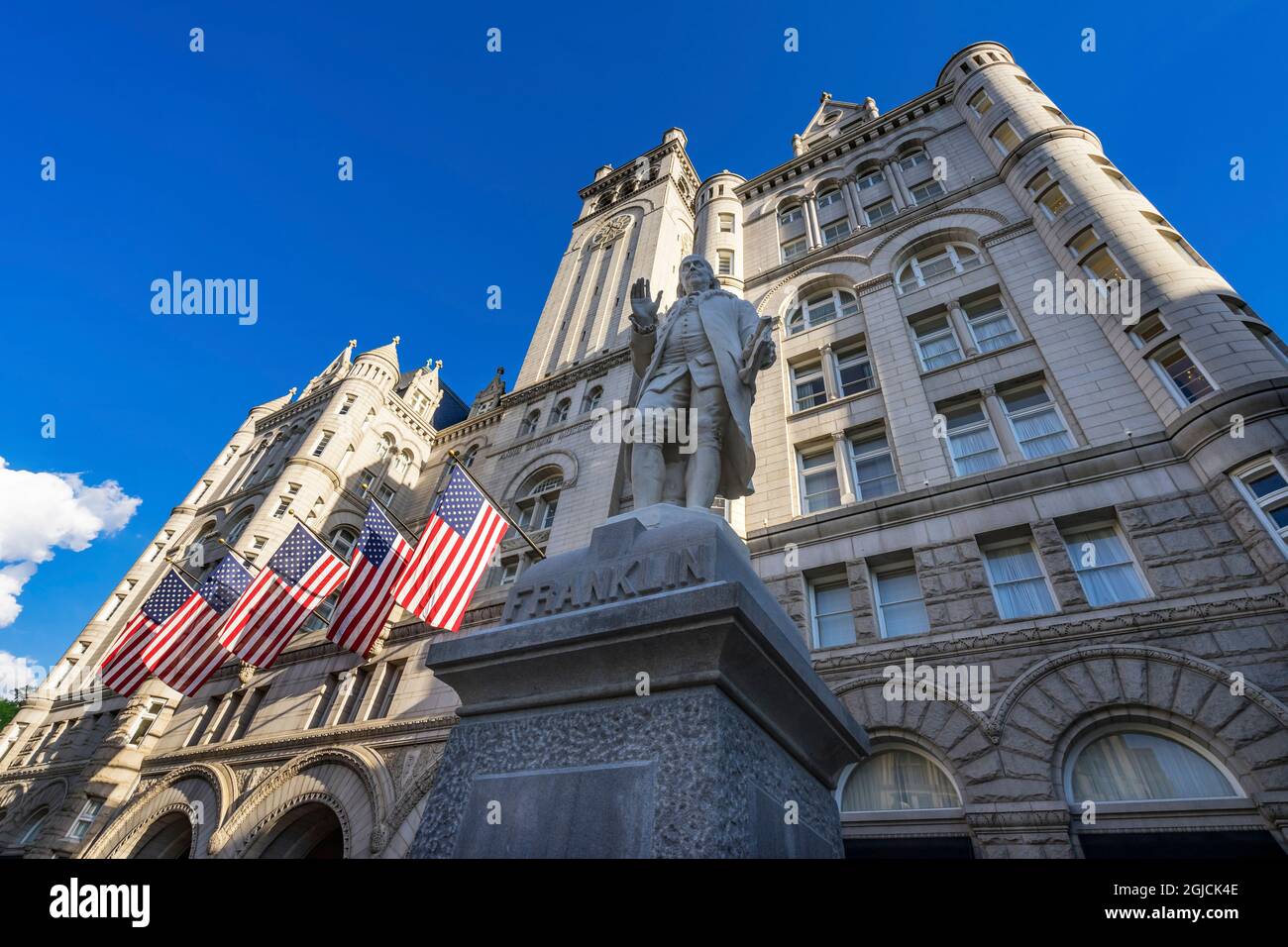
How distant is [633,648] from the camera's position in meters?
3.75

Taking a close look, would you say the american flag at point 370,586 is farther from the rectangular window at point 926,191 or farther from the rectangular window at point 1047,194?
the rectangular window at point 926,191

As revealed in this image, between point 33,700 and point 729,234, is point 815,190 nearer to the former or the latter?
point 729,234

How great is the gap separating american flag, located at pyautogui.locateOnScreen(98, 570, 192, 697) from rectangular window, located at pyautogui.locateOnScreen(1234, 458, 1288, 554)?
2462 cm

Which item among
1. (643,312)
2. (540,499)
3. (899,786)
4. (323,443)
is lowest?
(899,786)

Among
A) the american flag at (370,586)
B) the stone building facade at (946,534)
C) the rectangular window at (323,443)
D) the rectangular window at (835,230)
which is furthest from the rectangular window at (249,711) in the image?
the rectangular window at (835,230)

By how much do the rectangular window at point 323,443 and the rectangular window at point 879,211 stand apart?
30470 mm

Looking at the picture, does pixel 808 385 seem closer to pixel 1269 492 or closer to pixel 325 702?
pixel 1269 492

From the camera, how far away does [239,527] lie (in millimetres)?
33812

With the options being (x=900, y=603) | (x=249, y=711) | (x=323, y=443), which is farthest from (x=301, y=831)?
(x=323, y=443)

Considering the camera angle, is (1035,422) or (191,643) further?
(191,643)

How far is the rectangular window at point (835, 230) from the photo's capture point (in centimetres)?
2464

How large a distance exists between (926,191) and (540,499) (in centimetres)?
1855

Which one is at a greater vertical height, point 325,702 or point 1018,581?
point 325,702
